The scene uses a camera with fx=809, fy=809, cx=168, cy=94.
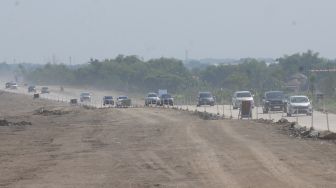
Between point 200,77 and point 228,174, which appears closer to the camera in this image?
point 228,174

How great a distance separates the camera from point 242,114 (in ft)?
176

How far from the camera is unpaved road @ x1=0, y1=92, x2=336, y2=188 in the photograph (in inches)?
694

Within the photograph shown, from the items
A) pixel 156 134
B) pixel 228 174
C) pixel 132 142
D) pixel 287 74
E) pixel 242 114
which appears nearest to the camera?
pixel 228 174

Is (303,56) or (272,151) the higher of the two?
(303,56)

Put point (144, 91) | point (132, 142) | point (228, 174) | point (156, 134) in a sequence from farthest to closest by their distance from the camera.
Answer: point (144, 91)
point (156, 134)
point (132, 142)
point (228, 174)

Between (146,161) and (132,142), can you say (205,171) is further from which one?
(132,142)

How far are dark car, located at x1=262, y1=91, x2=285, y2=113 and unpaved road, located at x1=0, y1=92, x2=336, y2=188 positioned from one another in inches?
945

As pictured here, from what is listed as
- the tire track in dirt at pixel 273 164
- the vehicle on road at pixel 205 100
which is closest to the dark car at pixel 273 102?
the vehicle on road at pixel 205 100

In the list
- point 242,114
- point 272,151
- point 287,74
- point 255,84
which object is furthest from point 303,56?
point 272,151

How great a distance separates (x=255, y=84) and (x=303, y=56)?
22793 mm

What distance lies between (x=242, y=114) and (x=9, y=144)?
23389 millimetres

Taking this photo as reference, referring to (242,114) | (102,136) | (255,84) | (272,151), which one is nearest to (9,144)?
(102,136)

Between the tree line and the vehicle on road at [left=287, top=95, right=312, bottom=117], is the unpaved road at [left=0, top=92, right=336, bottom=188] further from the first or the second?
the tree line

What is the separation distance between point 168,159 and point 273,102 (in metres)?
41.2
